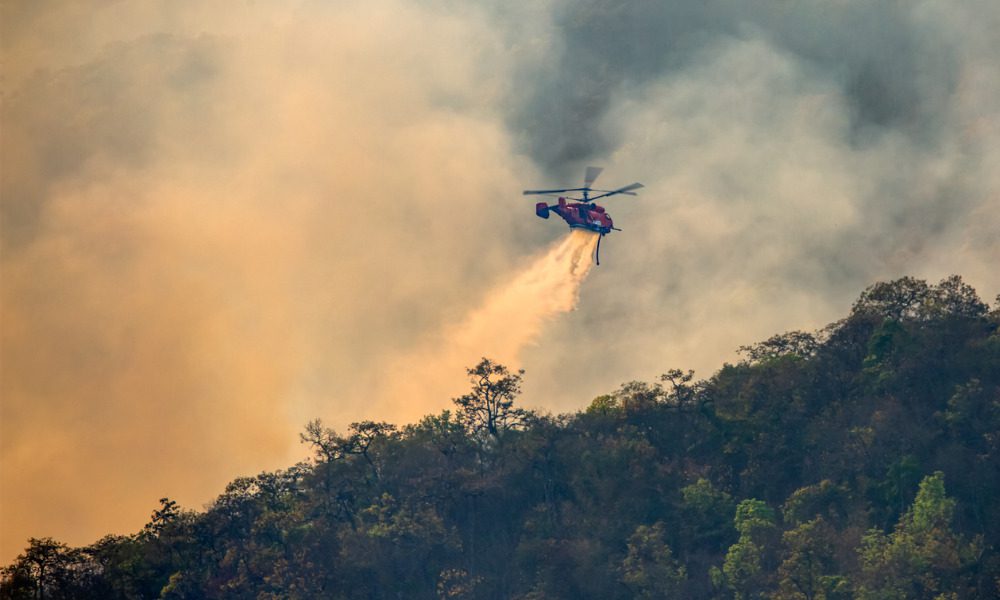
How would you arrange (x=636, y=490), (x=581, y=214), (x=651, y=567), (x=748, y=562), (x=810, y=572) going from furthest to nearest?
1. (x=636, y=490)
2. (x=581, y=214)
3. (x=651, y=567)
4. (x=748, y=562)
5. (x=810, y=572)

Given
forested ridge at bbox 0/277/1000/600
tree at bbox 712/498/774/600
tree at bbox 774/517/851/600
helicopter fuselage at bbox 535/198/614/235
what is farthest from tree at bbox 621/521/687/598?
helicopter fuselage at bbox 535/198/614/235

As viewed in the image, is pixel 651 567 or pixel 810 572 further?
pixel 651 567

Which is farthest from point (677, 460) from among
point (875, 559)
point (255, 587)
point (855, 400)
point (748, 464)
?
point (255, 587)

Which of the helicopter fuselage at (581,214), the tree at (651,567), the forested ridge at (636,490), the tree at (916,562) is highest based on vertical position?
the helicopter fuselage at (581,214)

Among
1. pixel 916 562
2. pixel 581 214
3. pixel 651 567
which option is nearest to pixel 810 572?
pixel 916 562

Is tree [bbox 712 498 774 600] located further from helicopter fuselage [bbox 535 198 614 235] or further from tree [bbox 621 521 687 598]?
helicopter fuselage [bbox 535 198 614 235]

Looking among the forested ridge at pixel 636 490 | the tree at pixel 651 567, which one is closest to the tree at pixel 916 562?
the forested ridge at pixel 636 490

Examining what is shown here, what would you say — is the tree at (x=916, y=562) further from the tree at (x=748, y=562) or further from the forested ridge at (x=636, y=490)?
the tree at (x=748, y=562)

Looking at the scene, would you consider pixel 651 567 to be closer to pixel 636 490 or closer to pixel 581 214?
pixel 636 490
